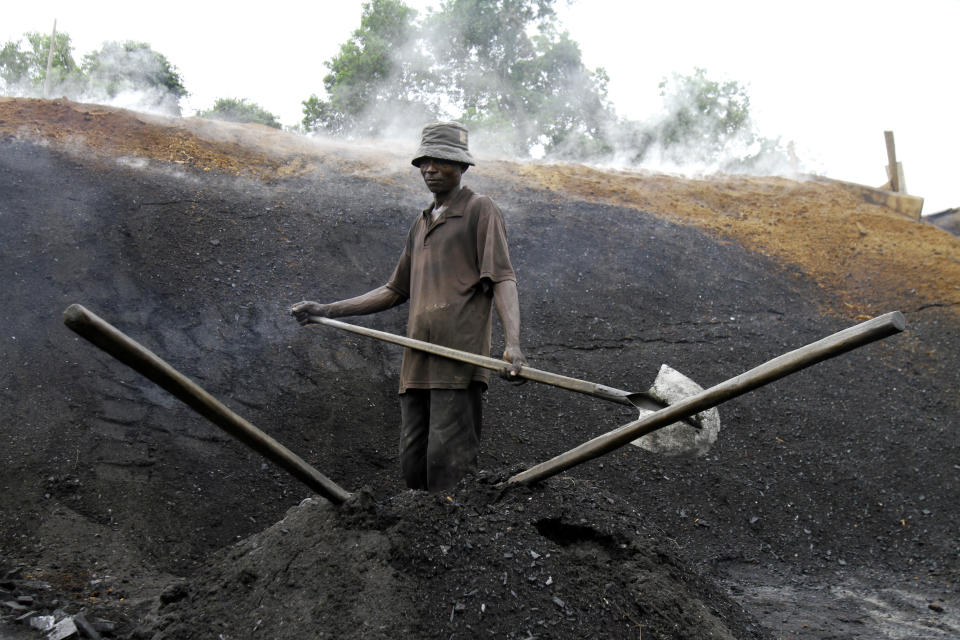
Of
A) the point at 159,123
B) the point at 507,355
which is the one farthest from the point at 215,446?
the point at 159,123

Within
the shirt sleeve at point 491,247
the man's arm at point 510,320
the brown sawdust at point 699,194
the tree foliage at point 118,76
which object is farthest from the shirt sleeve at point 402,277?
the tree foliage at point 118,76

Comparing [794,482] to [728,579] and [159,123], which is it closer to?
[728,579]

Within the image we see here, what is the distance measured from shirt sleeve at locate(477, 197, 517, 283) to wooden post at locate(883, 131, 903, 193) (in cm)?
1218

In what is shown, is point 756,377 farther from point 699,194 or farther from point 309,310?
point 699,194

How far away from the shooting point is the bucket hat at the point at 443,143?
3.18 metres

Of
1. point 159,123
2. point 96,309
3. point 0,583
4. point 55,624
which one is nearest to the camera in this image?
point 55,624

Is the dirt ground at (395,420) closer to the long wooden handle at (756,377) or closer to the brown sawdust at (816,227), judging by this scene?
the brown sawdust at (816,227)

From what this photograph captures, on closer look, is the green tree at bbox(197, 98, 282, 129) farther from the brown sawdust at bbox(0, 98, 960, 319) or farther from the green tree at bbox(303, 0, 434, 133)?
the brown sawdust at bbox(0, 98, 960, 319)

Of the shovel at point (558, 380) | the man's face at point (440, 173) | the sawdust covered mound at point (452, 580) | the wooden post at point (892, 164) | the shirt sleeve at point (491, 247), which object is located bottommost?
the sawdust covered mound at point (452, 580)

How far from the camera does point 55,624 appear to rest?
114 inches

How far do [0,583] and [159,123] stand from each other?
7.56 metres

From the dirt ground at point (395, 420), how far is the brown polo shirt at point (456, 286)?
50cm

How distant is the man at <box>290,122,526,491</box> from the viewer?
3100 millimetres

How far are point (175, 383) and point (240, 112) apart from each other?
18583 millimetres
